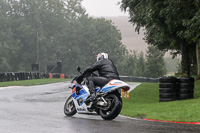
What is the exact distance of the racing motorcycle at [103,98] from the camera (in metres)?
10.0

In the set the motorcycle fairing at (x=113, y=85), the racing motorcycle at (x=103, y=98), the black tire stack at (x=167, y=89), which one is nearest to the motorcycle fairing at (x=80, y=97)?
the racing motorcycle at (x=103, y=98)

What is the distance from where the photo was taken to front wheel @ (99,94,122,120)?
9875 mm

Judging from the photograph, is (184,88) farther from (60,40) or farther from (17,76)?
(60,40)

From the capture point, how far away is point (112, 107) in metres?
10.1

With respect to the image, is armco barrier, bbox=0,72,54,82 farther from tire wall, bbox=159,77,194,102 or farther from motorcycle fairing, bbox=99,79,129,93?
motorcycle fairing, bbox=99,79,129,93

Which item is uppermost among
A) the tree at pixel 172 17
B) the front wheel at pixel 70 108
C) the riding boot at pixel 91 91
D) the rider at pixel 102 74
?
the tree at pixel 172 17

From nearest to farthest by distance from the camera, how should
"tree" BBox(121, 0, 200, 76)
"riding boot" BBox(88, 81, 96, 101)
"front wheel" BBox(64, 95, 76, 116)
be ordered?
"riding boot" BBox(88, 81, 96, 101), "front wheel" BBox(64, 95, 76, 116), "tree" BBox(121, 0, 200, 76)

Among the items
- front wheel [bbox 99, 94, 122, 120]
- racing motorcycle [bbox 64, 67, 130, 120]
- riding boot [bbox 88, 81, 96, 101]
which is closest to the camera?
front wheel [bbox 99, 94, 122, 120]

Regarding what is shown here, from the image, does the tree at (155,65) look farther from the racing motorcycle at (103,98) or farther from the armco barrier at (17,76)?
the racing motorcycle at (103,98)

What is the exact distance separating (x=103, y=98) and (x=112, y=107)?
1.20 feet

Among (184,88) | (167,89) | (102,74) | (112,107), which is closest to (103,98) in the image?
(112,107)

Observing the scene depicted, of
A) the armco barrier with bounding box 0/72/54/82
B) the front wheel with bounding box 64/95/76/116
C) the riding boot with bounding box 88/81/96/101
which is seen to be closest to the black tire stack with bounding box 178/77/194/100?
the front wheel with bounding box 64/95/76/116

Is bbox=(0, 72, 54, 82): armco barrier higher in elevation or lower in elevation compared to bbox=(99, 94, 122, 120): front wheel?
higher

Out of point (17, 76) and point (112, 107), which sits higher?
point (17, 76)
